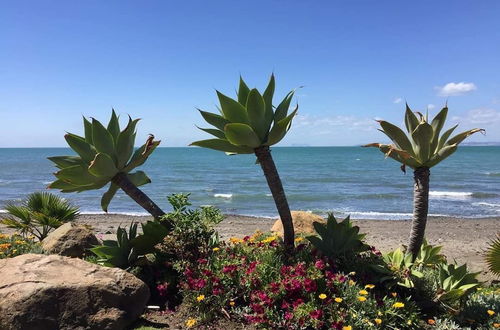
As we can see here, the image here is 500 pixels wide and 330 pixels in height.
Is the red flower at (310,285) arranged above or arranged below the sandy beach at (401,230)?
above

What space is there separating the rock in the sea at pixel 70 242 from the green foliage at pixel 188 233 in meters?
1.92

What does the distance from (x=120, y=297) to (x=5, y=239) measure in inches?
158

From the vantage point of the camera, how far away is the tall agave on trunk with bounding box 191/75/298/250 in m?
5.27

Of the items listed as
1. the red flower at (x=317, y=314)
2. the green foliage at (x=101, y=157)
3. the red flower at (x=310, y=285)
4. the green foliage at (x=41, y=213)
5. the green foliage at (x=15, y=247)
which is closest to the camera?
the red flower at (x=317, y=314)

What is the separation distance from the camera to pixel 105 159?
5426 millimetres

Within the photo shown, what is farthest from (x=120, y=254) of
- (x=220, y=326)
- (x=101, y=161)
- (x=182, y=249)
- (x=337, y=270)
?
(x=337, y=270)

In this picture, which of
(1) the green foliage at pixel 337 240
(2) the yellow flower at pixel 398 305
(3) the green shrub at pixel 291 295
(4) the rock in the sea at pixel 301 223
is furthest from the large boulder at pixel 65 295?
(4) the rock in the sea at pixel 301 223

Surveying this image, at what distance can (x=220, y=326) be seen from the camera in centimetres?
476

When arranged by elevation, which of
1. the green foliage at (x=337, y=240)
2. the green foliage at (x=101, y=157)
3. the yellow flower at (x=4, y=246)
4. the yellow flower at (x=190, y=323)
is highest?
the green foliage at (x=101, y=157)

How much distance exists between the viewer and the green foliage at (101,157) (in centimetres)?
548

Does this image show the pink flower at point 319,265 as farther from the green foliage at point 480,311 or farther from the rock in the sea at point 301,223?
the rock in the sea at point 301,223

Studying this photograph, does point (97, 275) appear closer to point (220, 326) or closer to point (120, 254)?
point (120, 254)

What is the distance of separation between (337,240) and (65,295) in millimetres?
3502

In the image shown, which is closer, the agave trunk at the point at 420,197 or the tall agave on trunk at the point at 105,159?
the agave trunk at the point at 420,197
